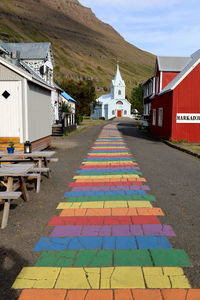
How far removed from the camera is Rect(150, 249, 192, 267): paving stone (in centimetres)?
389

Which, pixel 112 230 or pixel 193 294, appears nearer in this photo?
pixel 193 294

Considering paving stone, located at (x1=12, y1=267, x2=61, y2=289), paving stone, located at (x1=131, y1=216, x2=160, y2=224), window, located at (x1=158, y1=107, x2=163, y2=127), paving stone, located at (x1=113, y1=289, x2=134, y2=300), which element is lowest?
paving stone, located at (x1=113, y1=289, x2=134, y2=300)

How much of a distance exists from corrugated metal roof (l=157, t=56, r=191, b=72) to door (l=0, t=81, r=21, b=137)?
16217mm

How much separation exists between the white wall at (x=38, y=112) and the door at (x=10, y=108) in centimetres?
59

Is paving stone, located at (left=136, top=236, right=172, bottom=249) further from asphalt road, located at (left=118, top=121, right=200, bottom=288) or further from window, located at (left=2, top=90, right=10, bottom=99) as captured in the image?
window, located at (left=2, top=90, right=10, bottom=99)

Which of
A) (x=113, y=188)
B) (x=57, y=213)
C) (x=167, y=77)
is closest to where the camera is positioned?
(x=57, y=213)

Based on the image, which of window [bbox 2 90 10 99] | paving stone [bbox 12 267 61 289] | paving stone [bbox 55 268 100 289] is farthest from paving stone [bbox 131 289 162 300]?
window [bbox 2 90 10 99]

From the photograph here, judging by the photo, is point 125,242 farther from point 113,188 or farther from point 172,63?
point 172,63

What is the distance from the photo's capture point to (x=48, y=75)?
1081 inches

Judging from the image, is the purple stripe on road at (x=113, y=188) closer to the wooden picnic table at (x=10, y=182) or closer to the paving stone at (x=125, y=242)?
the wooden picnic table at (x=10, y=182)

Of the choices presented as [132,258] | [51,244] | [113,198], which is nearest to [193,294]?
[132,258]

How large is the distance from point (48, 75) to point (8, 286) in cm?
2588

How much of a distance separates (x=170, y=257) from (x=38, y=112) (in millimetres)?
11655

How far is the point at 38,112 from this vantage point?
1444 centimetres
